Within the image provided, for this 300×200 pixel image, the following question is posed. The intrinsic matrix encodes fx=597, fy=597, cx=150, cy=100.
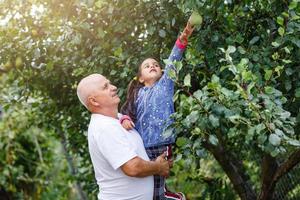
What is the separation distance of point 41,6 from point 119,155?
1.67m

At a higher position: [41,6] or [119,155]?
[41,6]

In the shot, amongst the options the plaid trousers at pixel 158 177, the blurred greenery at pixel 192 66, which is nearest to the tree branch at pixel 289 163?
the blurred greenery at pixel 192 66

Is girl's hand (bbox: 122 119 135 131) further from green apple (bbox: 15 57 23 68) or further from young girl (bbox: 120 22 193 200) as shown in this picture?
green apple (bbox: 15 57 23 68)

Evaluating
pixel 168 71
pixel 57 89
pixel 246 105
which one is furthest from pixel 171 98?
pixel 57 89

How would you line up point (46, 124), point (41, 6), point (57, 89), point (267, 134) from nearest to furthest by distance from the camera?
point (267, 134)
point (41, 6)
point (57, 89)
point (46, 124)

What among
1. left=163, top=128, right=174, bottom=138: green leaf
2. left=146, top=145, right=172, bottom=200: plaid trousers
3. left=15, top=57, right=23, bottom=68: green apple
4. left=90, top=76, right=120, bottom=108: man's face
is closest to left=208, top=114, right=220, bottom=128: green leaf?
left=163, top=128, right=174, bottom=138: green leaf

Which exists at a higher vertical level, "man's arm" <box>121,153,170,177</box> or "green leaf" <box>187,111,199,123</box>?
"green leaf" <box>187,111,199,123</box>

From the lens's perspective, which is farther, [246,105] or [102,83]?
[102,83]

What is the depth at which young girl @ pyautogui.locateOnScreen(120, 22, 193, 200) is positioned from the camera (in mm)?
2619

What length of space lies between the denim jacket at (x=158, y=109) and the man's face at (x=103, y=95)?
0.50ft

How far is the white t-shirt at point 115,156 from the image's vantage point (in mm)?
2477

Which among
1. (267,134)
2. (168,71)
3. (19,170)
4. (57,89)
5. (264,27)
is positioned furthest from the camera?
(19,170)

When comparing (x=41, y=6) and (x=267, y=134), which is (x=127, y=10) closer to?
(x=41, y=6)

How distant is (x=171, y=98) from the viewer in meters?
2.65
